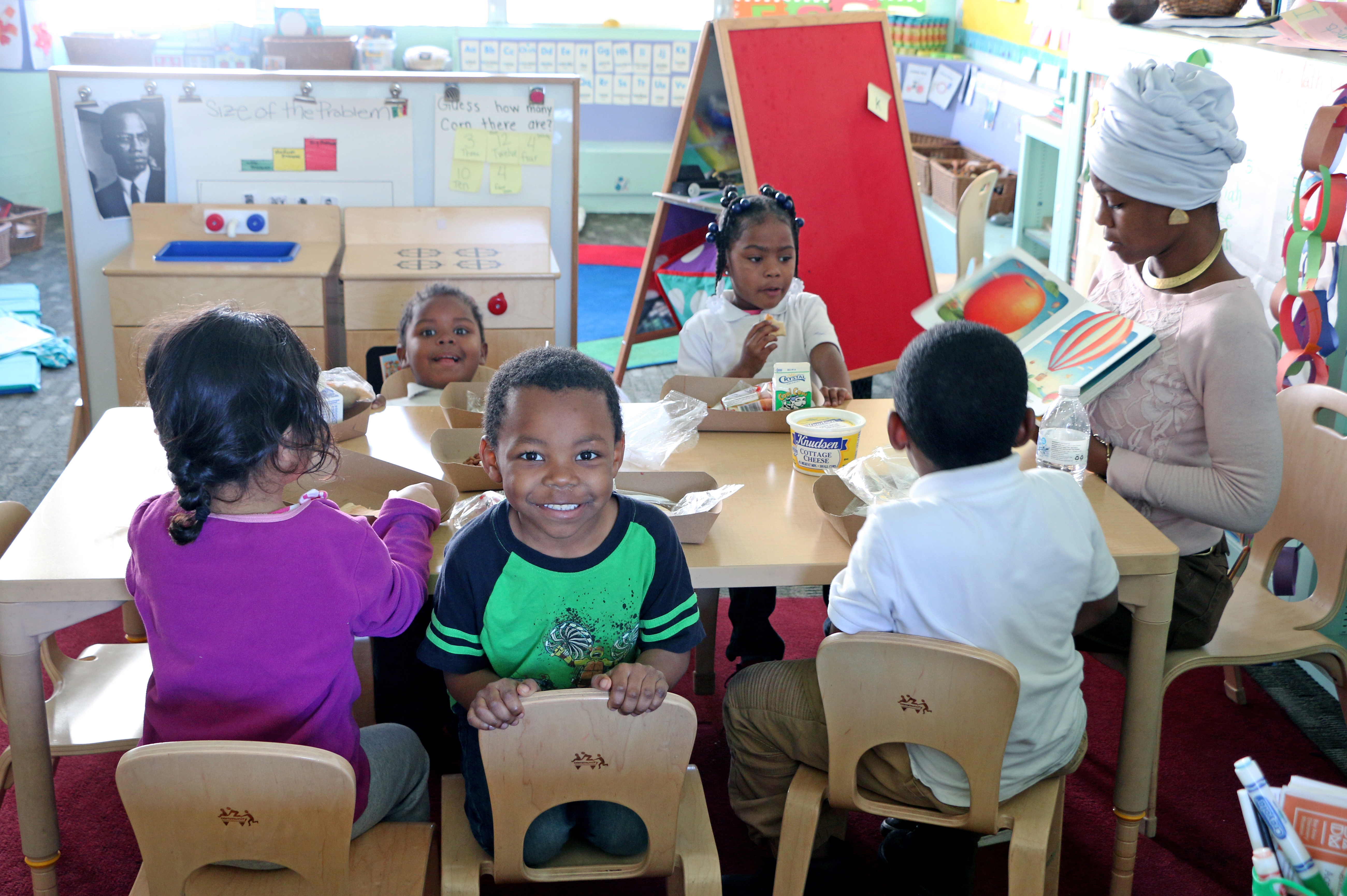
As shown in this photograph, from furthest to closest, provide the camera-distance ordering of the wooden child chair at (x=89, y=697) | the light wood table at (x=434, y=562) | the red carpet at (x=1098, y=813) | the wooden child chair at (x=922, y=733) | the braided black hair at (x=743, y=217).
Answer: the braided black hair at (x=743, y=217) → the red carpet at (x=1098, y=813) → the wooden child chair at (x=89, y=697) → the light wood table at (x=434, y=562) → the wooden child chair at (x=922, y=733)

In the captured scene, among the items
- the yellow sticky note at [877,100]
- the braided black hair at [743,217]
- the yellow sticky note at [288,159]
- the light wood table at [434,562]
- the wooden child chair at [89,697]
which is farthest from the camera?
the yellow sticky note at [877,100]

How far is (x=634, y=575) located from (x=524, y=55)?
18.9 ft

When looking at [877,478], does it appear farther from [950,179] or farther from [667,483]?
[950,179]

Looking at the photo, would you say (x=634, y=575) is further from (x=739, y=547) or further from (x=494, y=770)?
(x=494, y=770)

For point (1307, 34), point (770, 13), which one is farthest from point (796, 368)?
point (770, 13)

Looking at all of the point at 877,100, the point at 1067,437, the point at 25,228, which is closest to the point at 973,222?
the point at 877,100

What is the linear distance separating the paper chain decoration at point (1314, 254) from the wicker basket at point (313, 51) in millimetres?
4871

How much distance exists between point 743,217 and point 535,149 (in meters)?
1.05

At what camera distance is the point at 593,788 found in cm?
120

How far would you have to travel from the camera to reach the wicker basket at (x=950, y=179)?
510 centimetres

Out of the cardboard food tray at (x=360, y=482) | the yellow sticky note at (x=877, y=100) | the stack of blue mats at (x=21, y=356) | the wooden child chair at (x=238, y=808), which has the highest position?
the yellow sticky note at (x=877, y=100)

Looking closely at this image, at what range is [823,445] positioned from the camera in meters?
1.78

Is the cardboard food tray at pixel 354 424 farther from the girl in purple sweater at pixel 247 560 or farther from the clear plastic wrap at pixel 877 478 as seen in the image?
the clear plastic wrap at pixel 877 478

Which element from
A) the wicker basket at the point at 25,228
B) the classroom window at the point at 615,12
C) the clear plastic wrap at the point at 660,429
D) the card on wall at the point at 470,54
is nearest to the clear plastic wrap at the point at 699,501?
the clear plastic wrap at the point at 660,429
